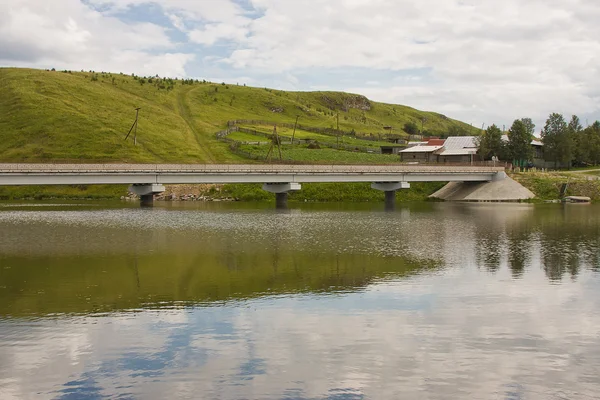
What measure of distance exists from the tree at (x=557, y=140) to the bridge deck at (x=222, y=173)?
29.1 m

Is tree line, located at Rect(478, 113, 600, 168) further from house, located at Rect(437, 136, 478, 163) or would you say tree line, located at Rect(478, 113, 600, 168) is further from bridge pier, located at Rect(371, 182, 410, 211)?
bridge pier, located at Rect(371, 182, 410, 211)

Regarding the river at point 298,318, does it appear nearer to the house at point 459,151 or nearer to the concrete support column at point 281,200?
the concrete support column at point 281,200

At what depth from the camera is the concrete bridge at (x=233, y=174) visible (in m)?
80.5

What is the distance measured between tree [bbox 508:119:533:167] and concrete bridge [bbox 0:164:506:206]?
17061 millimetres

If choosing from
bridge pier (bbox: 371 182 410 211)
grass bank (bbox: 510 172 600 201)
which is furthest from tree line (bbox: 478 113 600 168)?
bridge pier (bbox: 371 182 410 211)

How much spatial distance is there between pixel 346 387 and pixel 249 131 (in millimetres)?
157983

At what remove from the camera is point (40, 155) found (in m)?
122

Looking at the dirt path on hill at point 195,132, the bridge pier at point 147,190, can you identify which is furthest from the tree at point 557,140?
the bridge pier at point 147,190

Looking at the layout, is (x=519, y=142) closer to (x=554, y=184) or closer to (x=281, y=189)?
(x=554, y=184)

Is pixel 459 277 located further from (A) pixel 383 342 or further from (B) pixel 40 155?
(B) pixel 40 155

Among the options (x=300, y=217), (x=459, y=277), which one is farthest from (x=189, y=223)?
(x=459, y=277)

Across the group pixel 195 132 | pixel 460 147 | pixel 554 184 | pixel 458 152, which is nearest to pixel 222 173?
pixel 554 184

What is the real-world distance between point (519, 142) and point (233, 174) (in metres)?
69.2

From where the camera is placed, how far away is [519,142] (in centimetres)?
12900
